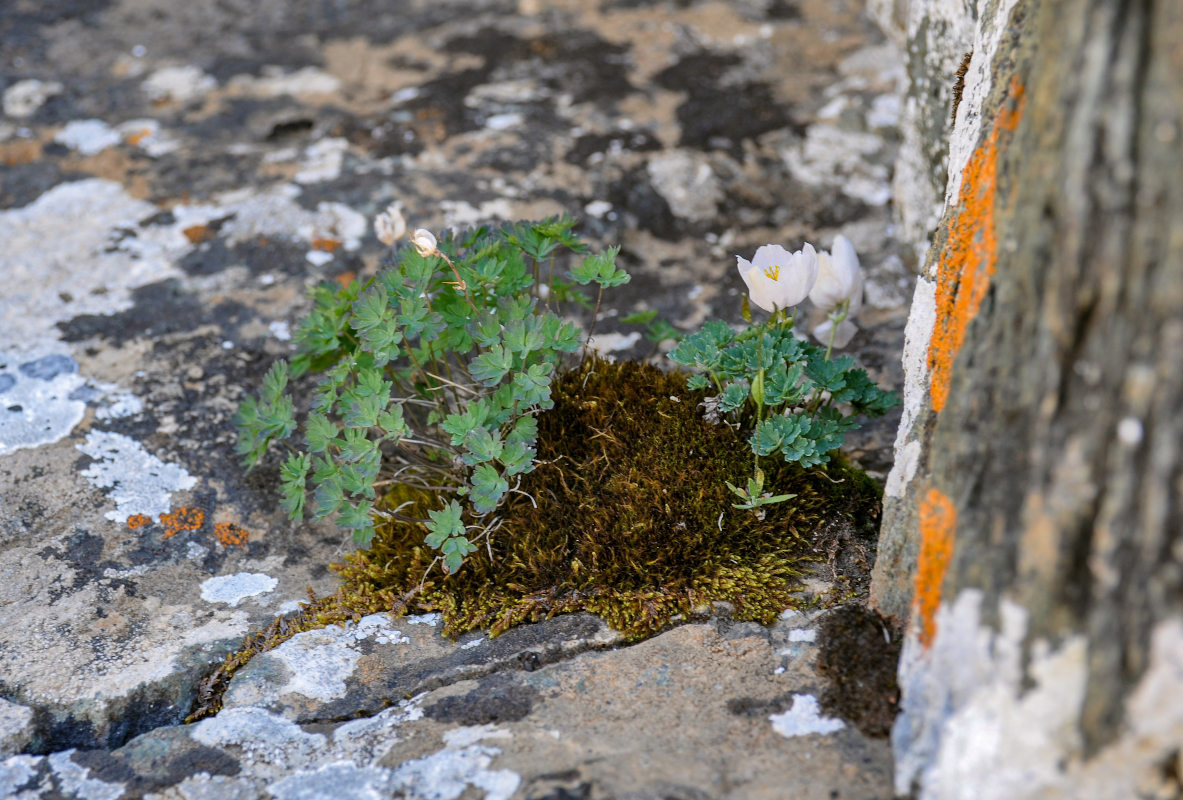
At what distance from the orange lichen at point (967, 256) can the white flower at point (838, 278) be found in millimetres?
504

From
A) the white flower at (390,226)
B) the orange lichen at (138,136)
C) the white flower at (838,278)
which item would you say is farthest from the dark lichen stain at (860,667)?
the orange lichen at (138,136)

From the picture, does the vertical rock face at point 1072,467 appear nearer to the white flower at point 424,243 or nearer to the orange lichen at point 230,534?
the white flower at point 424,243

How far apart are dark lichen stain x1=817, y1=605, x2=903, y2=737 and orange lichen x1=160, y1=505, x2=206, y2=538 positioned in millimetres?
1937


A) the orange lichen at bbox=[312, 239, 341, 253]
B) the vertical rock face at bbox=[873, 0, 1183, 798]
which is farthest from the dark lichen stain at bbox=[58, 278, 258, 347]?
the vertical rock face at bbox=[873, 0, 1183, 798]

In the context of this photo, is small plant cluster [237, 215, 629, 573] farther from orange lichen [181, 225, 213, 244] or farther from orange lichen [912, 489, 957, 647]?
orange lichen [181, 225, 213, 244]

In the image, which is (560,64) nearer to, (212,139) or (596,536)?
(212,139)

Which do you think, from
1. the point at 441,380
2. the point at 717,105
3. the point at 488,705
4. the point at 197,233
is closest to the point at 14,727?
the point at 488,705

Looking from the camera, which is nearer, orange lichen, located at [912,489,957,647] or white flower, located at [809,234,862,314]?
orange lichen, located at [912,489,957,647]

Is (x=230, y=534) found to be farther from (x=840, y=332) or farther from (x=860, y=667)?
(x=840, y=332)

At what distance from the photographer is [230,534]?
9.36 ft

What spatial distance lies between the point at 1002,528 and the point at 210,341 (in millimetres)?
2931

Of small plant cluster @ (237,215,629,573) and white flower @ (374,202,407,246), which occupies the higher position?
white flower @ (374,202,407,246)

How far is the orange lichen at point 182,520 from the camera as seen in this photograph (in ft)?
9.24

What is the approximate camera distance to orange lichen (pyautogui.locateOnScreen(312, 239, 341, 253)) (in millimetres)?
3826
